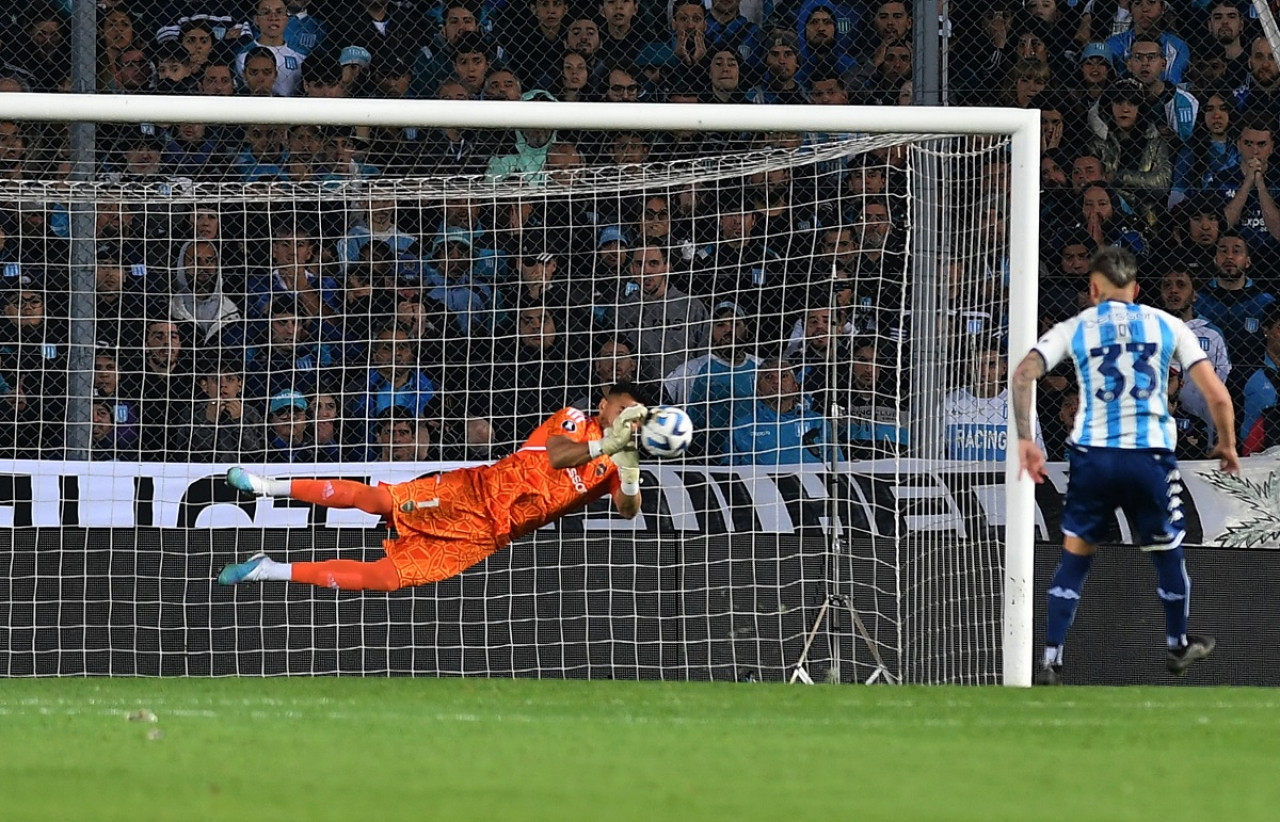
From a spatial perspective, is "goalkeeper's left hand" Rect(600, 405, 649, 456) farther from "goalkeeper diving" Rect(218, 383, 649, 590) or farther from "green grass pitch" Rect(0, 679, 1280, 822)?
"green grass pitch" Rect(0, 679, 1280, 822)

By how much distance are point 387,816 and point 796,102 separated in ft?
25.9

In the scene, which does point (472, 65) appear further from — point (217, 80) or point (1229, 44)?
point (1229, 44)

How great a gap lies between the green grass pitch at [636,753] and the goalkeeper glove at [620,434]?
120 centimetres

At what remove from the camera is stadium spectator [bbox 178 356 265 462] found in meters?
9.90

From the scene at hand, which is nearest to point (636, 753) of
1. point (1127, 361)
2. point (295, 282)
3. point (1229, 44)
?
point (1127, 361)

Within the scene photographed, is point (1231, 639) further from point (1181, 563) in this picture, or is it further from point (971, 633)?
point (1181, 563)

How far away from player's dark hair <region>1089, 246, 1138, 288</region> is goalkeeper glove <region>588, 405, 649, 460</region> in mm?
1938

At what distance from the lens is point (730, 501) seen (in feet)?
31.5

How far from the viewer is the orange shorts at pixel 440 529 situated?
8.70 meters

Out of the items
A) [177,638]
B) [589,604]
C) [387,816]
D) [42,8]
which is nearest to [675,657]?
[589,604]

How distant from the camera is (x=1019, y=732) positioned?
5637mm

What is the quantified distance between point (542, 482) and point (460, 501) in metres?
0.40

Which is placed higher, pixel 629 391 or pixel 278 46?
pixel 278 46

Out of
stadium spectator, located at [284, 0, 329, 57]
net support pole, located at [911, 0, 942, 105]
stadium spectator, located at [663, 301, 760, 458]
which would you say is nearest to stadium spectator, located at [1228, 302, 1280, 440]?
net support pole, located at [911, 0, 942, 105]
